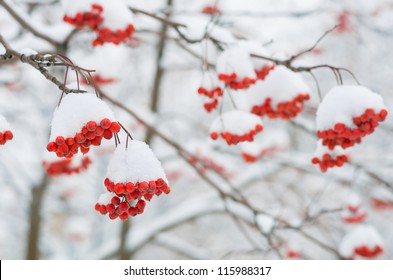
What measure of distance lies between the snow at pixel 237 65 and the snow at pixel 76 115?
0.89 meters

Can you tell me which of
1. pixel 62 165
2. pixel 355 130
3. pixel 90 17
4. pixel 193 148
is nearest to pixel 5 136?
pixel 90 17

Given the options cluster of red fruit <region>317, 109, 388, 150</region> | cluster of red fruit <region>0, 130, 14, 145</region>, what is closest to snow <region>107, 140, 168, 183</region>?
cluster of red fruit <region>0, 130, 14, 145</region>

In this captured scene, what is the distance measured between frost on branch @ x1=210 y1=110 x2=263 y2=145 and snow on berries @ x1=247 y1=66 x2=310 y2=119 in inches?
5.7

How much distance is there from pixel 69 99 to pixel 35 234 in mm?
4667

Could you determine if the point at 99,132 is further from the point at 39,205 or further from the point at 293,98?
the point at 39,205

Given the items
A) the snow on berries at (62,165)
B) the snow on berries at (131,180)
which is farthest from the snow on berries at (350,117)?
the snow on berries at (62,165)

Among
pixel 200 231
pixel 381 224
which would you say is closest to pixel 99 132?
pixel 381 224

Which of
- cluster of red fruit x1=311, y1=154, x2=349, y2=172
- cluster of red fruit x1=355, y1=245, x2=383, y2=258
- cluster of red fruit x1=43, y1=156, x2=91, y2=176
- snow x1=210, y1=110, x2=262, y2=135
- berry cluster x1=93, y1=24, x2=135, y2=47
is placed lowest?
cluster of red fruit x1=311, y1=154, x2=349, y2=172

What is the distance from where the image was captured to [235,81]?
2.22 meters

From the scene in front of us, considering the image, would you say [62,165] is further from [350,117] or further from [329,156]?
[350,117]

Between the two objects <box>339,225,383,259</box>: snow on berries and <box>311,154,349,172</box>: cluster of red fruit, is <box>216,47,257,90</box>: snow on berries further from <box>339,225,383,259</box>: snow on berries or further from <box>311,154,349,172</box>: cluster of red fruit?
<box>339,225,383,259</box>: snow on berries

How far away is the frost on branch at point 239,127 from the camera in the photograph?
2.27 m

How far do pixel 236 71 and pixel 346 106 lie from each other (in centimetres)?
56

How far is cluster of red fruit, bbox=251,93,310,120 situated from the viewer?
7.67ft
